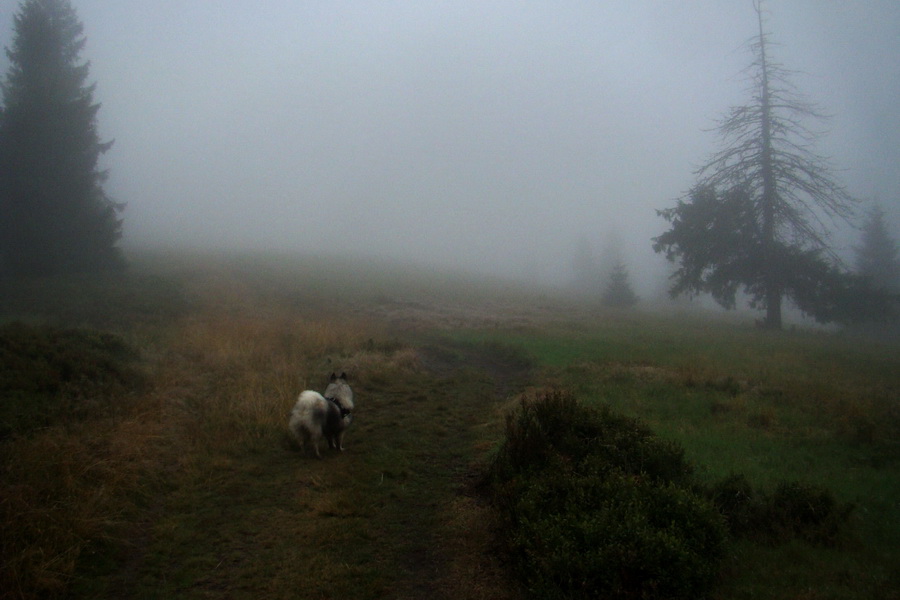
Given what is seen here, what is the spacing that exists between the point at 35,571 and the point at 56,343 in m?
7.22

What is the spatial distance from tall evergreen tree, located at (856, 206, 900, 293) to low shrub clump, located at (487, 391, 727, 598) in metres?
47.8

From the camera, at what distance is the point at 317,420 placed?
820cm

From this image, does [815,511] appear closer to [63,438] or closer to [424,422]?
[424,422]

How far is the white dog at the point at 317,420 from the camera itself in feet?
26.7

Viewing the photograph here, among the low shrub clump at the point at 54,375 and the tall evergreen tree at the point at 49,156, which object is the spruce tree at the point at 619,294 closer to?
the tall evergreen tree at the point at 49,156

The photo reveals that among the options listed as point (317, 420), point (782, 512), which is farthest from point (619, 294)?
point (782, 512)

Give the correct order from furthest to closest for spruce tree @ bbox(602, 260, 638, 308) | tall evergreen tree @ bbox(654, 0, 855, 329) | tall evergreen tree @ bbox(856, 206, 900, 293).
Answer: spruce tree @ bbox(602, 260, 638, 308), tall evergreen tree @ bbox(856, 206, 900, 293), tall evergreen tree @ bbox(654, 0, 855, 329)

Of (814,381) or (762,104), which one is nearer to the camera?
(814,381)

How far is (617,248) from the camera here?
71062mm

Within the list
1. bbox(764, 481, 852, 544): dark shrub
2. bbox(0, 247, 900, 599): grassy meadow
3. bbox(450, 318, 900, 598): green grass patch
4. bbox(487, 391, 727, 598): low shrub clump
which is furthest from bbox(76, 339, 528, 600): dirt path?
bbox(764, 481, 852, 544): dark shrub

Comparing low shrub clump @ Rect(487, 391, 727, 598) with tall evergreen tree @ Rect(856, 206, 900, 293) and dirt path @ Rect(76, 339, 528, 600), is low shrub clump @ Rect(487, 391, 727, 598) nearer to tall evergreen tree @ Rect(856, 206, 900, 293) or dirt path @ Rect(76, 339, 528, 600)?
dirt path @ Rect(76, 339, 528, 600)

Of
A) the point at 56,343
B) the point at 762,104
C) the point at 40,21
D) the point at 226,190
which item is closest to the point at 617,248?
the point at 762,104

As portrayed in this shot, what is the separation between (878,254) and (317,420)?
5236cm

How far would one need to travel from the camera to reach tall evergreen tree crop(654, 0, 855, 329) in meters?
25.3
